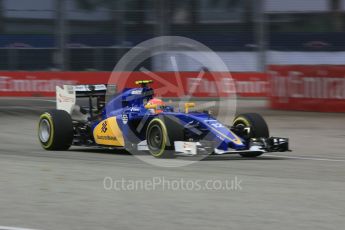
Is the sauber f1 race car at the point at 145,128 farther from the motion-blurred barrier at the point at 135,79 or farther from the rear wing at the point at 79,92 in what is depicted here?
the motion-blurred barrier at the point at 135,79

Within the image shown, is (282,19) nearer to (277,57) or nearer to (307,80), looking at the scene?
(277,57)

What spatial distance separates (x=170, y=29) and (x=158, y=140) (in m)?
17.8

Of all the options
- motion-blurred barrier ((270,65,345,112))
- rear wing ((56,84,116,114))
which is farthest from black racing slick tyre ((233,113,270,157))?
motion-blurred barrier ((270,65,345,112))

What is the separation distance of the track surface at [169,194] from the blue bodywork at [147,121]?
1.06 ft

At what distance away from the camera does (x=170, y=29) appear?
28.2m

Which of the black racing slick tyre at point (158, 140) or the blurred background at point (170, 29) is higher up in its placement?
the blurred background at point (170, 29)

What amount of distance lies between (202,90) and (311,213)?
57.8 feet

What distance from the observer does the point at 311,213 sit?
6859 millimetres

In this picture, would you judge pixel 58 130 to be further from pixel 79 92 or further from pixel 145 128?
pixel 145 128

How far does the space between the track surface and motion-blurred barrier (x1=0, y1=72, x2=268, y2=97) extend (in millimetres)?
11577

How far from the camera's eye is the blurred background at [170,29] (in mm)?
26891

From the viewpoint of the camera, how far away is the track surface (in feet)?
21.5

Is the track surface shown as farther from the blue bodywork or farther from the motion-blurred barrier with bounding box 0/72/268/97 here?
the motion-blurred barrier with bounding box 0/72/268/97

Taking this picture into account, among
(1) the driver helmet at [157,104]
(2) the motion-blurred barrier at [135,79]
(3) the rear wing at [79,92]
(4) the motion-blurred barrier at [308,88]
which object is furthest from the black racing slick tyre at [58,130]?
(2) the motion-blurred barrier at [135,79]
